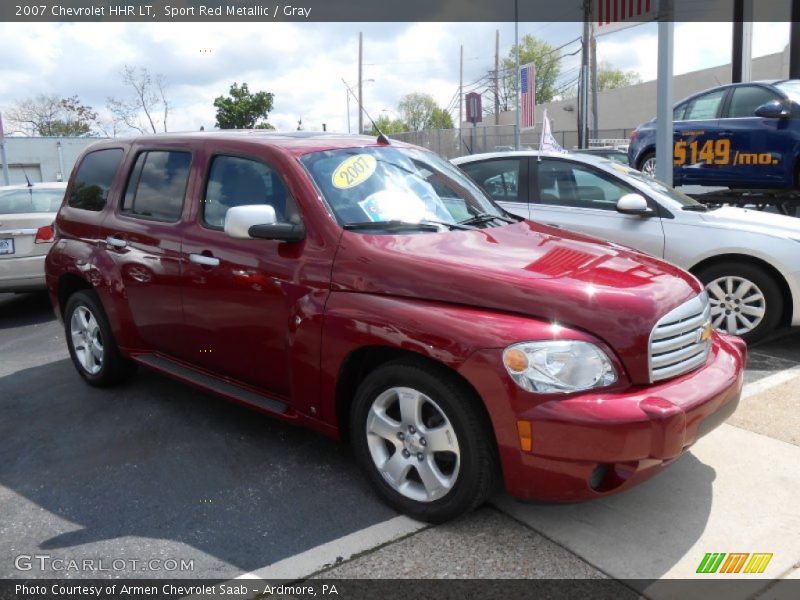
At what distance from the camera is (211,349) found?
4.17 m

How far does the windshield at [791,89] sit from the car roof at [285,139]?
19.3 feet

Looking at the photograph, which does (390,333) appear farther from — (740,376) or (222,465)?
(740,376)

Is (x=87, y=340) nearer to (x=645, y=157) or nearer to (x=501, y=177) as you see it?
(x=501, y=177)

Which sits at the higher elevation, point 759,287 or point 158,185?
point 158,185

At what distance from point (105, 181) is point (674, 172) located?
287 inches

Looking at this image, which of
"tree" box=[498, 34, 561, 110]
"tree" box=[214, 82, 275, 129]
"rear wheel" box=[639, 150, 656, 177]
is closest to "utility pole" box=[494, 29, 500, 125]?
"tree" box=[498, 34, 561, 110]

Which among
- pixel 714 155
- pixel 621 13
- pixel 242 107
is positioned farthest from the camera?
pixel 242 107

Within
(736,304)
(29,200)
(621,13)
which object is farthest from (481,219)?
(621,13)

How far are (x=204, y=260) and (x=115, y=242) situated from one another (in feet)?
3.45

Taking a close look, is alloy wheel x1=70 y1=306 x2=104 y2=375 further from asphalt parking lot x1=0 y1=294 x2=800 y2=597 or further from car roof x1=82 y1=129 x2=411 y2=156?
car roof x1=82 y1=129 x2=411 y2=156

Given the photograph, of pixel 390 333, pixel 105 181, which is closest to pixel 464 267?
pixel 390 333

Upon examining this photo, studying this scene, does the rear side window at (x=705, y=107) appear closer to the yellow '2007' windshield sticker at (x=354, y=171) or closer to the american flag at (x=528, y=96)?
the yellow '2007' windshield sticker at (x=354, y=171)

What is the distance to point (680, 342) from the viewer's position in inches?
→ 123

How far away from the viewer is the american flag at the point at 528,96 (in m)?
26.4
